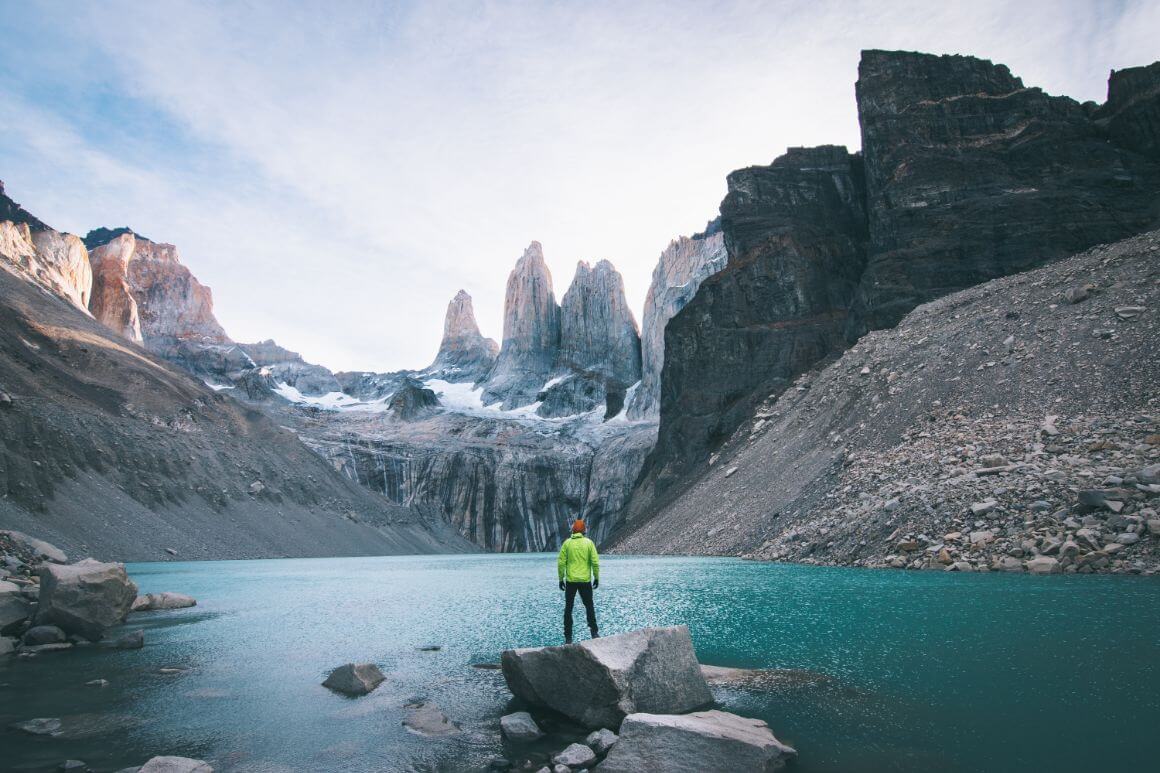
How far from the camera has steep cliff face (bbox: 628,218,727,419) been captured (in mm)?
134875

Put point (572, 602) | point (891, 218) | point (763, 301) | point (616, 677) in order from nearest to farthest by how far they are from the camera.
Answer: point (616, 677) → point (572, 602) → point (891, 218) → point (763, 301)

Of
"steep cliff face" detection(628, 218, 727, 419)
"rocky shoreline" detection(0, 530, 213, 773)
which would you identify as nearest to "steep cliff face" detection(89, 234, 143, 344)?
"steep cliff face" detection(628, 218, 727, 419)

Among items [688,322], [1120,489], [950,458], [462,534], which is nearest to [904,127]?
[688,322]

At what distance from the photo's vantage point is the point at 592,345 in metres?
172

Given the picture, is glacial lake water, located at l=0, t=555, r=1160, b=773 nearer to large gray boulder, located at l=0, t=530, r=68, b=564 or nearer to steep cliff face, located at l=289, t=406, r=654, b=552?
large gray boulder, located at l=0, t=530, r=68, b=564

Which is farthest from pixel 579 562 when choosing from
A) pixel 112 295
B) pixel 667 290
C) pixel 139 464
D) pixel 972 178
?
pixel 112 295

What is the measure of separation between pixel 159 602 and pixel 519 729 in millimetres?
21375

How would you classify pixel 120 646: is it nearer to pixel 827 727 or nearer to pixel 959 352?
pixel 827 727

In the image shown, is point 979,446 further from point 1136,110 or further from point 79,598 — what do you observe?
point 1136,110

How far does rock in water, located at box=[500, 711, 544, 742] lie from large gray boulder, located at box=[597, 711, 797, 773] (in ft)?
5.69

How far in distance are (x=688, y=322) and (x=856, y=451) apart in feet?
154

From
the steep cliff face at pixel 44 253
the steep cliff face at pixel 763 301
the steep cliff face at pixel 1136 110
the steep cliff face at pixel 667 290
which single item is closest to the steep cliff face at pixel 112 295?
the steep cliff face at pixel 44 253

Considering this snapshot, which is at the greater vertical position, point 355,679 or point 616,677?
point 616,677

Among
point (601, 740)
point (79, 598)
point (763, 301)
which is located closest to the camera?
point (601, 740)
